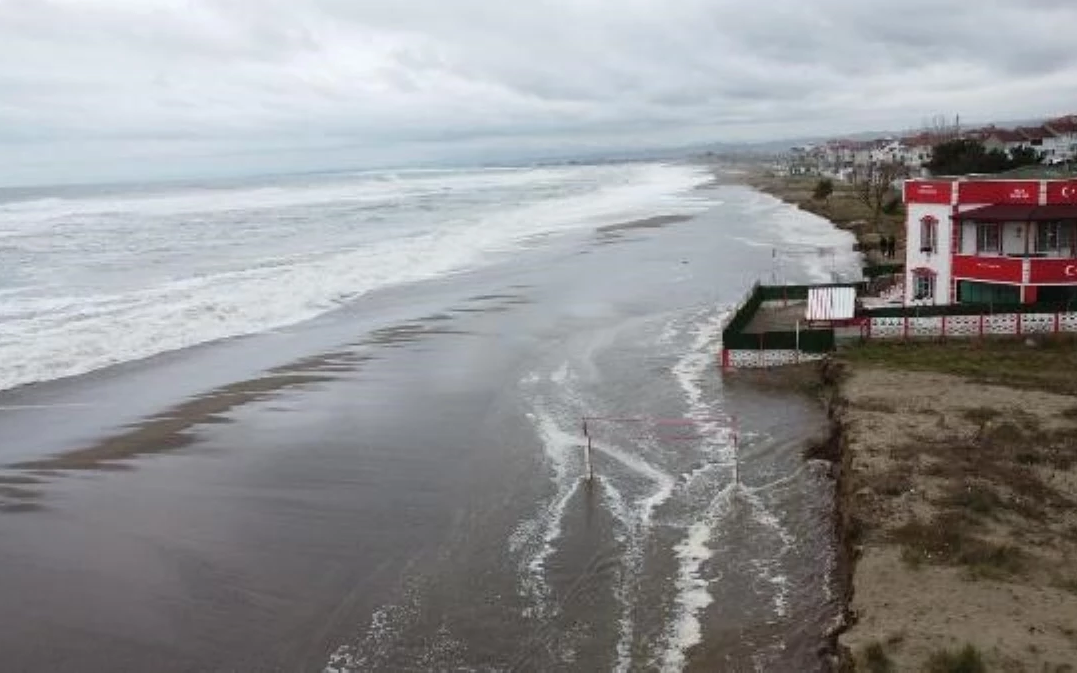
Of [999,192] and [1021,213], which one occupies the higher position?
[999,192]

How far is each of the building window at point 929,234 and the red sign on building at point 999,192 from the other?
1.40 metres

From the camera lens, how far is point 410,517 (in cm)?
1930

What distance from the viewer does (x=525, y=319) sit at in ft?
132

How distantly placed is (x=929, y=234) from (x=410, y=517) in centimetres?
2340

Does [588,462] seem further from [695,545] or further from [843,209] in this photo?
[843,209]

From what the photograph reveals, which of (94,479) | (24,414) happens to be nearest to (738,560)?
(94,479)

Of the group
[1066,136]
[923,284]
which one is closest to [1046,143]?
[1066,136]

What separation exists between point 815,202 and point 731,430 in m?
81.8

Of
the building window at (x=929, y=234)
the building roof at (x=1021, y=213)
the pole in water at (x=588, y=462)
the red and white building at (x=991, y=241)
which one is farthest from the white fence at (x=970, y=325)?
the pole in water at (x=588, y=462)

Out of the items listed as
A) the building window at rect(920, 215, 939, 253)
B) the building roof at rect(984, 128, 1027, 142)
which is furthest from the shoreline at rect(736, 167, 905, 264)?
the building roof at rect(984, 128, 1027, 142)

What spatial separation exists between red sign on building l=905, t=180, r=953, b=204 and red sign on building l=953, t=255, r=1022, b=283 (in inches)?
81.3

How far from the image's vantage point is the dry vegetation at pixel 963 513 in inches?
504

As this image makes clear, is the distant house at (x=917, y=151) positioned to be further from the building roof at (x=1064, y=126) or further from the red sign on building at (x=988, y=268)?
the red sign on building at (x=988, y=268)

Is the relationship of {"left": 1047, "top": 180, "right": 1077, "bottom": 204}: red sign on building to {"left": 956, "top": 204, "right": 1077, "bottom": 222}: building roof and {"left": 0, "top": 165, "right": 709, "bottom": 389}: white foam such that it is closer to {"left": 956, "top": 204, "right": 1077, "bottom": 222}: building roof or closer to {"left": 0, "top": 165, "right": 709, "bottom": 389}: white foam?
{"left": 956, "top": 204, "right": 1077, "bottom": 222}: building roof
